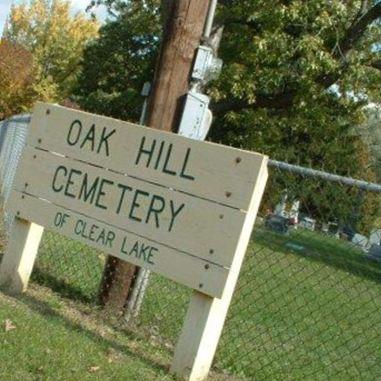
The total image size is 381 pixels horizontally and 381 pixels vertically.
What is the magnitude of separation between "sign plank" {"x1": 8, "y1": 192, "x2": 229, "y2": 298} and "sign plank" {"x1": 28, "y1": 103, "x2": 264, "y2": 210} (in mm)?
397

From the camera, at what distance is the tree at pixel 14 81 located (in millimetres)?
31031

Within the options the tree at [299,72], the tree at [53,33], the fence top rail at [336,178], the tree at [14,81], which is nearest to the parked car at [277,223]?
the fence top rail at [336,178]

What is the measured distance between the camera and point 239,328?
704 cm

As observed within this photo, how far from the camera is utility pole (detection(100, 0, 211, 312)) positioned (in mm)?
6160

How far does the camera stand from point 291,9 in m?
18.0

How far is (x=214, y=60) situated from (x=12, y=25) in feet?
159

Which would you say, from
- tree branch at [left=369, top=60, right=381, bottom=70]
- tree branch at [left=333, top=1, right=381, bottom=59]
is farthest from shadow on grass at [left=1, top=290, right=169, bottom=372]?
tree branch at [left=369, top=60, right=381, bottom=70]

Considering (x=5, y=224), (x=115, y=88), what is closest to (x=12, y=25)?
(x=115, y=88)

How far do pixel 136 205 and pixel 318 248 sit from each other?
1.27 m

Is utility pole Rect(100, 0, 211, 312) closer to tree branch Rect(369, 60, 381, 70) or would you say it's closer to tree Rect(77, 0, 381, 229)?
tree Rect(77, 0, 381, 229)

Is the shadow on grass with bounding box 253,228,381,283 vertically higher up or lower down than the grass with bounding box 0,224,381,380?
higher up

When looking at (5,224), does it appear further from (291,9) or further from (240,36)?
(240,36)

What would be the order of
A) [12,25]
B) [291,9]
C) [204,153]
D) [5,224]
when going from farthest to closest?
[12,25], [291,9], [5,224], [204,153]

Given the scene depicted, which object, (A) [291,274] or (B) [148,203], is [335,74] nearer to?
(A) [291,274]
